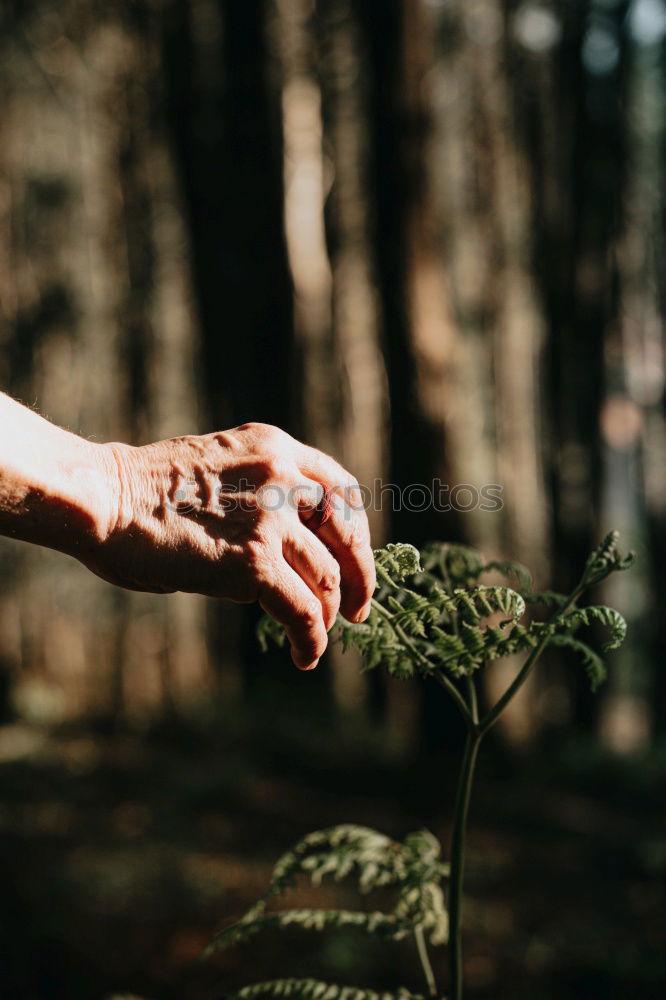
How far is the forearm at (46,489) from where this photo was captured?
1596 millimetres

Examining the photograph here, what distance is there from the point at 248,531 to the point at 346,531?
0.21 m

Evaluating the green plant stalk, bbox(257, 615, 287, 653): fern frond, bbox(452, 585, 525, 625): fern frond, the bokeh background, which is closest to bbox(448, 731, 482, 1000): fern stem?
the green plant stalk

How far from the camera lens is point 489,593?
162 centimetres

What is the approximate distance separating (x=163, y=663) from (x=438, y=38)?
1025 centimetres

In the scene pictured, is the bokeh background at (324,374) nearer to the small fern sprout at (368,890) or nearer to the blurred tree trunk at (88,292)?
the blurred tree trunk at (88,292)

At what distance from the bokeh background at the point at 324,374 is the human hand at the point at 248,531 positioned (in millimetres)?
3521

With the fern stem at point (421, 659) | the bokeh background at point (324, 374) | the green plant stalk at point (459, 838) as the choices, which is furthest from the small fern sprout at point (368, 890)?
the bokeh background at point (324, 374)

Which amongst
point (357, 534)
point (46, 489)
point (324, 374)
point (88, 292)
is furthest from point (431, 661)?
point (88, 292)

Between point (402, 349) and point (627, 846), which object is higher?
point (402, 349)

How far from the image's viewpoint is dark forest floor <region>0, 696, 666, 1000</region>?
414cm

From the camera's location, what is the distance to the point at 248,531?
166 centimetres

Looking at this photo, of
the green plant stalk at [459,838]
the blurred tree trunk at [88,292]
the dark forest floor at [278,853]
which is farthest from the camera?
the blurred tree trunk at [88,292]

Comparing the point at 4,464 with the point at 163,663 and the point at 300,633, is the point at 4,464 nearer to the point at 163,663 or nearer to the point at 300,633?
the point at 300,633

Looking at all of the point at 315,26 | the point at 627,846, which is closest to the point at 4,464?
the point at 627,846
